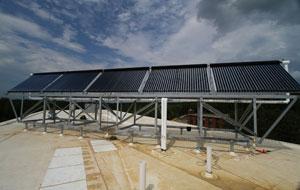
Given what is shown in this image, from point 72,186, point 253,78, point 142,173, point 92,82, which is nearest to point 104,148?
point 72,186

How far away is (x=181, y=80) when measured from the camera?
993 centimetres

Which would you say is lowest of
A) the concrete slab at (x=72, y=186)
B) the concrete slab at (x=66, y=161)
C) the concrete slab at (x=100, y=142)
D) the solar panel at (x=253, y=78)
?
the concrete slab at (x=72, y=186)

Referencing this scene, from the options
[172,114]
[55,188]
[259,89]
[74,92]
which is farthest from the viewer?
[172,114]

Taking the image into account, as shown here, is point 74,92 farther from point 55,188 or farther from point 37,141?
point 55,188

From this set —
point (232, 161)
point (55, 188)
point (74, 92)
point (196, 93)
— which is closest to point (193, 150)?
point (232, 161)

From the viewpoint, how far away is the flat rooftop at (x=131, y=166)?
545 cm

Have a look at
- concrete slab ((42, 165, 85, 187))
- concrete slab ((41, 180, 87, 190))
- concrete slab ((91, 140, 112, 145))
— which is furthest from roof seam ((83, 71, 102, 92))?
concrete slab ((41, 180, 87, 190))

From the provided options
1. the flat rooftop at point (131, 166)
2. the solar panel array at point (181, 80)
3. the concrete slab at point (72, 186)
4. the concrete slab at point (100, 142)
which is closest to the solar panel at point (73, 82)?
the solar panel array at point (181, 80)

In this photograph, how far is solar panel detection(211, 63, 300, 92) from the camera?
7.92m

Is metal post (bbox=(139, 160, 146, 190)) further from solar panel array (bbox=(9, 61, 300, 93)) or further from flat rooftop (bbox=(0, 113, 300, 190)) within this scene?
solar panel array (bbox=(9, 61, 300, 93))

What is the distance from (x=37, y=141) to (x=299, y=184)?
37.7ft

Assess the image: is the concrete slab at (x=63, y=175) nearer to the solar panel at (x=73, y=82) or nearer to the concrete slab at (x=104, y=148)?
the concrete slab at (x=104, y=148)

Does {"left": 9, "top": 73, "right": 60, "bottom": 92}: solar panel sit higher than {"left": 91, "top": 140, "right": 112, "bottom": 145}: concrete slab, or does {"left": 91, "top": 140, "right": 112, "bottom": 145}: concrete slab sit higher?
{"left": 9, "top": 73, "right": 60, "bottom": 92}: solar panel

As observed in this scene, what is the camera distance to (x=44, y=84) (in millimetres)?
13469
